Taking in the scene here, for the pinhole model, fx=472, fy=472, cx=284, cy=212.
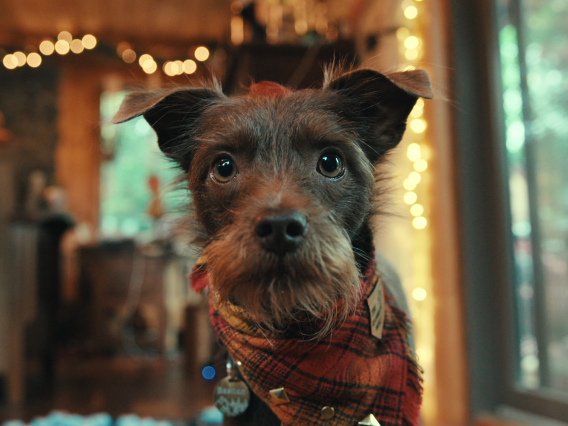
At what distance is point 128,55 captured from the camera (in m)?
6.97

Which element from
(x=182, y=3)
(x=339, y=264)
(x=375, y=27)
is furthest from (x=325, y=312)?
(x=182, y=3)

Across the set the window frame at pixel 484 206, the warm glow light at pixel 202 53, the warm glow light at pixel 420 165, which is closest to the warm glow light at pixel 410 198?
the warm glow light at pixel 420 165

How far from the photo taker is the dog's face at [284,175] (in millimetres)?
976

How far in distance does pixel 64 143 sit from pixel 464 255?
6209mm

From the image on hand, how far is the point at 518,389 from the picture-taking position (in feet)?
7.61

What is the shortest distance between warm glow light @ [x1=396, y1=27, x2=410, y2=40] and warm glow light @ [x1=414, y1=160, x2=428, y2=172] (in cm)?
77

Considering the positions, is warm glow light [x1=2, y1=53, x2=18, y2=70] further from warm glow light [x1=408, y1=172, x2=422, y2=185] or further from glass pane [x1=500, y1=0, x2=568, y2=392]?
glass pane [x1=500, y1=0, x2=568, y2=392]

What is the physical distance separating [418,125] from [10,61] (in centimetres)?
643

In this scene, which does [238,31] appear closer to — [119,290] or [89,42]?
[119,290]

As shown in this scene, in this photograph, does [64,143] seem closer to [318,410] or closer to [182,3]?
[182,3]

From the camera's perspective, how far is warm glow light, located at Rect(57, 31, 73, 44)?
6.71m

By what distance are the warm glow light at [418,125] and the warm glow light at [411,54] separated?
1.19ft

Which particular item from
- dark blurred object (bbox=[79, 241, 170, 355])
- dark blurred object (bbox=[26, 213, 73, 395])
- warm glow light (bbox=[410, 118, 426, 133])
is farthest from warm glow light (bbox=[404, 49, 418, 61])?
dark blurred object (bbox=[79, 241, 170, 355])

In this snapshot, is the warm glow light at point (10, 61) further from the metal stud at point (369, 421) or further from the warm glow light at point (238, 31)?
the metal stud at point (369, 421)
